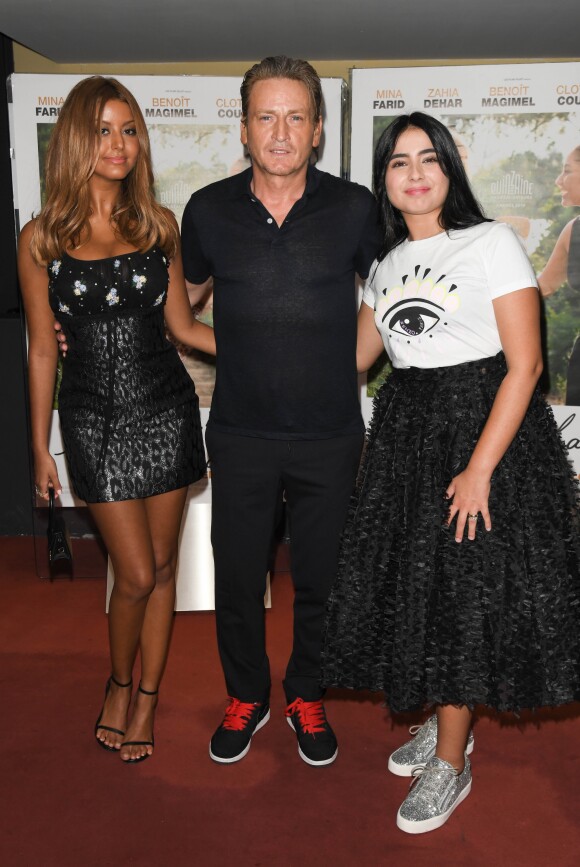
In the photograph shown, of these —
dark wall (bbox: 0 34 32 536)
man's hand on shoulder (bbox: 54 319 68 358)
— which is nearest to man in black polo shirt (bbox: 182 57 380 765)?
man's hand on shoulder (bbox: 54 319 68 358)

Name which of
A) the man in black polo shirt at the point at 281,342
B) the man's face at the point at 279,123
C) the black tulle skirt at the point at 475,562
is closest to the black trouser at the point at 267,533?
the man in black polo shirt at the point at 281,342

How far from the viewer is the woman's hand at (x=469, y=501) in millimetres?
1896

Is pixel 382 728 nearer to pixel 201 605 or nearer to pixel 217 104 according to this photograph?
pixel 201 605

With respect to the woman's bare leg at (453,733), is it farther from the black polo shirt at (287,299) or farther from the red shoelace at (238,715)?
the black polo shirt at (287,299)

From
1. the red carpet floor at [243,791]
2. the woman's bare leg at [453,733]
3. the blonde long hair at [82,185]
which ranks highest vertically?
the blonde long hair at [82,185]

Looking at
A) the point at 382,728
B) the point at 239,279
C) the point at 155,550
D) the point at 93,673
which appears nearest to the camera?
the point at 239,279

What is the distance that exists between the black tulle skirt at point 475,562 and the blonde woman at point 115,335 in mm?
613

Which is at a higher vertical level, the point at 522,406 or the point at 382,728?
the point at 522,406

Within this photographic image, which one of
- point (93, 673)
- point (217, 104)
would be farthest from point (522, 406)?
point (217, 104)

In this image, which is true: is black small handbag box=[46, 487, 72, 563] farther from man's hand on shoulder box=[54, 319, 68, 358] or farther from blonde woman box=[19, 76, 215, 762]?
man's hand on shoulder box=[54, 319, 68, 358]

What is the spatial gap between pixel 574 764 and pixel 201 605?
1.59 metres

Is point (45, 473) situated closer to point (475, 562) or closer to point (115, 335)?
point (115, 335)

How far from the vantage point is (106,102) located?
209 centimetres

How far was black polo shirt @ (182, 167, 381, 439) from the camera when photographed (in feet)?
7.01
